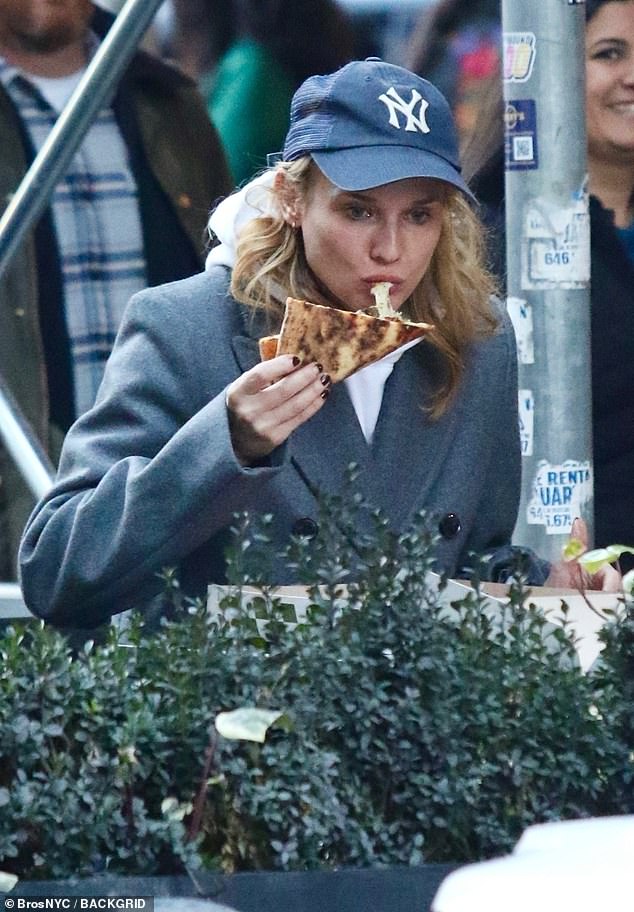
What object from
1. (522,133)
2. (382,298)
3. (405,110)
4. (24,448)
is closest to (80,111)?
(24,448)

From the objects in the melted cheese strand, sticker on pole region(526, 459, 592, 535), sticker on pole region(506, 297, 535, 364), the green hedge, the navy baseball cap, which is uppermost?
the navy baseball cap

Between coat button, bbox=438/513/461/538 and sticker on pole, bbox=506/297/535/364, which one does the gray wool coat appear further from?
sticker on pole, bbox=506/297/535/364

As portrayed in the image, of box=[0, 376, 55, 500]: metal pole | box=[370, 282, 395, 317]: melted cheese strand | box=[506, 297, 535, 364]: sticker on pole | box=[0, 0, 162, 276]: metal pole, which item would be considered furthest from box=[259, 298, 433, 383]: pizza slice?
box=[0, 376, 55, 500]: metal pole

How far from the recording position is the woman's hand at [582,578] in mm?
3014

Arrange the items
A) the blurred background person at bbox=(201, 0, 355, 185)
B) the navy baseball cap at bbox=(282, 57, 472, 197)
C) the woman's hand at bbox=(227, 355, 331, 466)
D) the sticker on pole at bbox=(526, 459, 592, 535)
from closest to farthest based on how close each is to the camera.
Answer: the woman's hand at bbox=(227, 355, 331, 466)
the navy baseball cap at bbox=(282, 57, 472, 197)
the sticker on pole at bbox=(526, 459, 592, 535)
the blurred background person at bbox=(201, 0, 355, 185)

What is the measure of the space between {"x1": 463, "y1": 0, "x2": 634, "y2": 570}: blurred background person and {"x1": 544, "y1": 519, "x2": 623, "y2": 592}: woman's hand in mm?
1979

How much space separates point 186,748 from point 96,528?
779mm

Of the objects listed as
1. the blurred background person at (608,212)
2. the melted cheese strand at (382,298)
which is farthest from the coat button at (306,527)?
the blurred background person at (608,212)

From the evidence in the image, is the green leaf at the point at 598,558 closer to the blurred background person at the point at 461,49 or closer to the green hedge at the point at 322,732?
the green hedge at the point at 322,732

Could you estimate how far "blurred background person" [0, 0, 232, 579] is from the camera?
596 cm

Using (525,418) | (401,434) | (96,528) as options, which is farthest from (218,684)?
(525,418)

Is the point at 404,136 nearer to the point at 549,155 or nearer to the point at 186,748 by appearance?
the point at 549,155

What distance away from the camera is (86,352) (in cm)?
603

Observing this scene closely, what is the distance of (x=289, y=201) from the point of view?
3.39m
